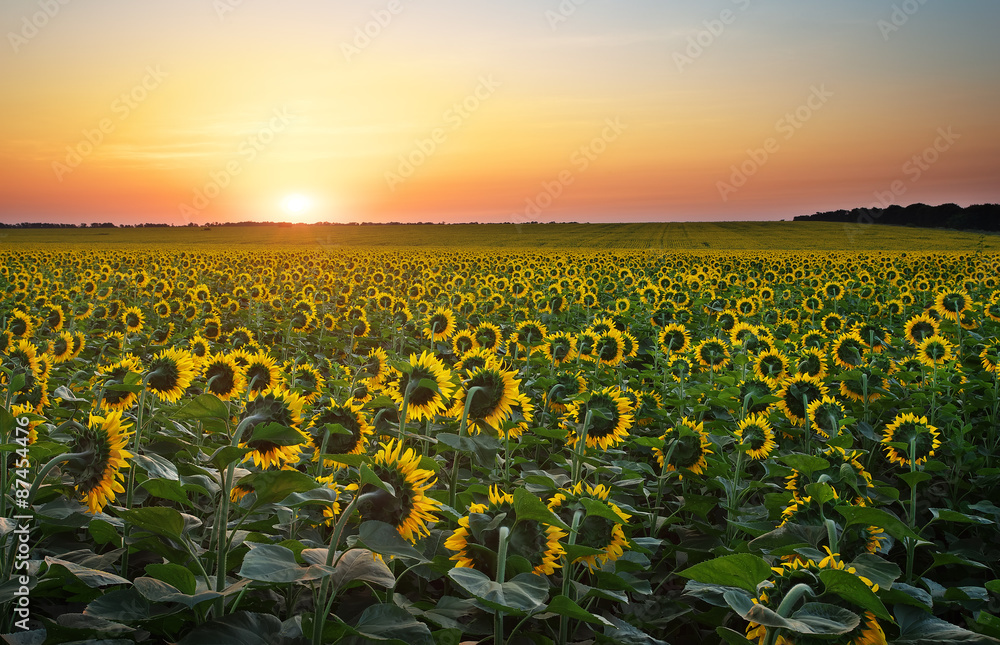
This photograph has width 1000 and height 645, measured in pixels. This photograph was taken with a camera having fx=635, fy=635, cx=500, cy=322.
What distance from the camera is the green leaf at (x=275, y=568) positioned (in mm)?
1604

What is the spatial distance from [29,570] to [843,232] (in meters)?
77.6

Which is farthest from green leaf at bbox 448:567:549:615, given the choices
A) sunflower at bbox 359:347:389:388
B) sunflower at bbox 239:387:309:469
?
sunflower at bbox 359:347:389:388

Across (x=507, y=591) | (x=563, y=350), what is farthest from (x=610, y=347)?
(x=507, y=591)

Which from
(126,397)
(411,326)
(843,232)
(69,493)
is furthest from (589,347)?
(843,232)

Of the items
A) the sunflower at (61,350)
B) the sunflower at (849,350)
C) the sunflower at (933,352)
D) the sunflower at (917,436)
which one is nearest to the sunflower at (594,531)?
the sunflower at (917,436)

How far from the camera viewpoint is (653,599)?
354cm

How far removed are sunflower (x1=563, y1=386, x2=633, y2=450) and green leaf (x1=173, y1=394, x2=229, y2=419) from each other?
224 cm

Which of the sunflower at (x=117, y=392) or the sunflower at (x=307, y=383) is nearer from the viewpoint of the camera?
the sunflower at (x=117, y=392)

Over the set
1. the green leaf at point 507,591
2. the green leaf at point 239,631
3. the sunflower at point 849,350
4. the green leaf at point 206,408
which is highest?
the sunflower at point 849,350

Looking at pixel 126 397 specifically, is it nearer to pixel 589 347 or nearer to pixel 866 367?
pixel 589 347

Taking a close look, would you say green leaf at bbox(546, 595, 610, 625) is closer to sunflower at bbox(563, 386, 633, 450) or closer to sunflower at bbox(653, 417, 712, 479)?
sunflower at bbox(563, 386, 633, 450)

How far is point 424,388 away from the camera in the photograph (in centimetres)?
351

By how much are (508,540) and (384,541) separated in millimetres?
600

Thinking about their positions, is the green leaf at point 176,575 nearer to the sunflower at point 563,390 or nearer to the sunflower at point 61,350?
the sunflower at point 563,390
